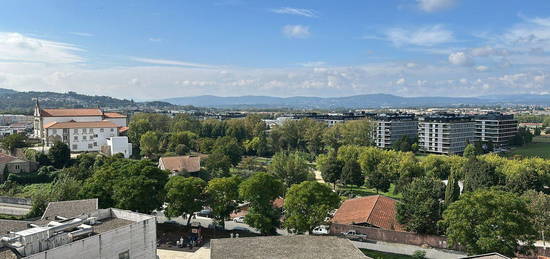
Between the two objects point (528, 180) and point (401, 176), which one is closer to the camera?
point (528, 180)

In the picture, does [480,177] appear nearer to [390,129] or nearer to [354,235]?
[354,235]

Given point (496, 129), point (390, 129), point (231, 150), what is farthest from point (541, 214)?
point (496, 129)

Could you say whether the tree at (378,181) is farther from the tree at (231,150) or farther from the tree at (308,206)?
the tree at (231,150)

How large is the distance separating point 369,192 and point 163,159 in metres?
24.8

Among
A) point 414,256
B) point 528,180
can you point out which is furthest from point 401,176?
point 414,256

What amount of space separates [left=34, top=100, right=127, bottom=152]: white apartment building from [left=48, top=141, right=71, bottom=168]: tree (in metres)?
8.34

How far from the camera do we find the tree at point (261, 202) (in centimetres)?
2716

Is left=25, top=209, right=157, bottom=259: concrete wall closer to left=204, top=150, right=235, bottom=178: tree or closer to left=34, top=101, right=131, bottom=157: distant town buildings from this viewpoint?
→ left=204, top=150, right=235, bottom=178: tree

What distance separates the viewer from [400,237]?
28281 millimetres

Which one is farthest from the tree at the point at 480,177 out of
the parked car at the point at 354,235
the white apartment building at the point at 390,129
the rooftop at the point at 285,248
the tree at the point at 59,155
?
the tree at the point at 59,155

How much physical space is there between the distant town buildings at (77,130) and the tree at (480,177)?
4512 cm

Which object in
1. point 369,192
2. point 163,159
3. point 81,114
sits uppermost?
point 81,114

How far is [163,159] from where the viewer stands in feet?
169

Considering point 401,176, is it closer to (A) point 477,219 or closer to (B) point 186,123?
(A) point 477,219
